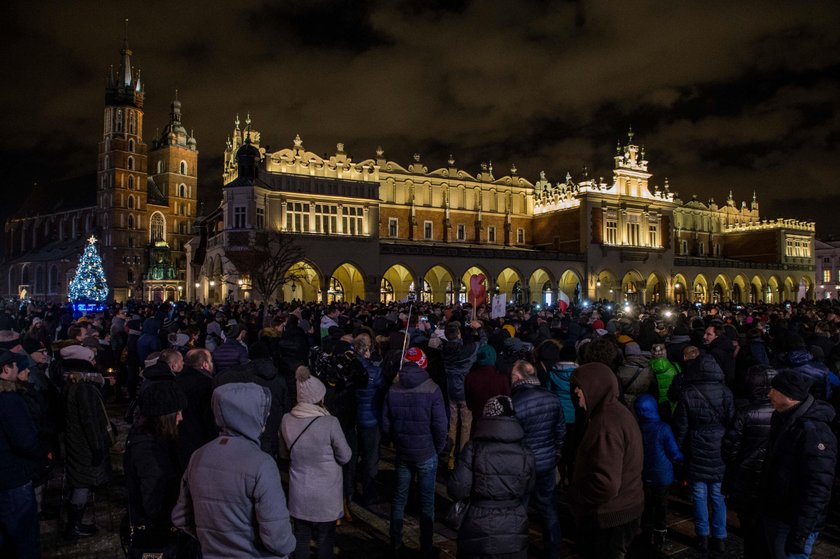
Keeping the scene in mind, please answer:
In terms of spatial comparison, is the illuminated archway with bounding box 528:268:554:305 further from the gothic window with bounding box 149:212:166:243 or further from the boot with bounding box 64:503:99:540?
the gothic window with bounding box 149:212:166:243

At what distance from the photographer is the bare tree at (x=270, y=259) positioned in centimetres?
3231

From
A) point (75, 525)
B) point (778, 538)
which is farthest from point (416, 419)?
point (75, 525)

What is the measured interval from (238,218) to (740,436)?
32.5m

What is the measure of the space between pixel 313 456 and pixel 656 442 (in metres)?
2.95

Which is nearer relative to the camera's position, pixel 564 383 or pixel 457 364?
pixel 564 383

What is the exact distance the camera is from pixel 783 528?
381 cm

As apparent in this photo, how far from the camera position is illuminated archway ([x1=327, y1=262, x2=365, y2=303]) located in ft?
123

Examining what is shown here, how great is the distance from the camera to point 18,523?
4.40 meters

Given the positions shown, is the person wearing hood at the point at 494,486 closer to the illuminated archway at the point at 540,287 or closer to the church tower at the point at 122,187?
the illuminated archway at the point at 540,287

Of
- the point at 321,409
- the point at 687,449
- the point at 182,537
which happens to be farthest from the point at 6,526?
the point at 687,449

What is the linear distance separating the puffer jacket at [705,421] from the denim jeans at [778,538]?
1.50m

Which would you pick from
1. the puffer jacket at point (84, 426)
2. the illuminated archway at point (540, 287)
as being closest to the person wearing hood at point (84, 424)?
the puffer jacket at point (84, 426)

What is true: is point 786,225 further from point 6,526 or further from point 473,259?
point 6,526

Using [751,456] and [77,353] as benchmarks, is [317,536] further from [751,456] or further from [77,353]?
[751,456]
